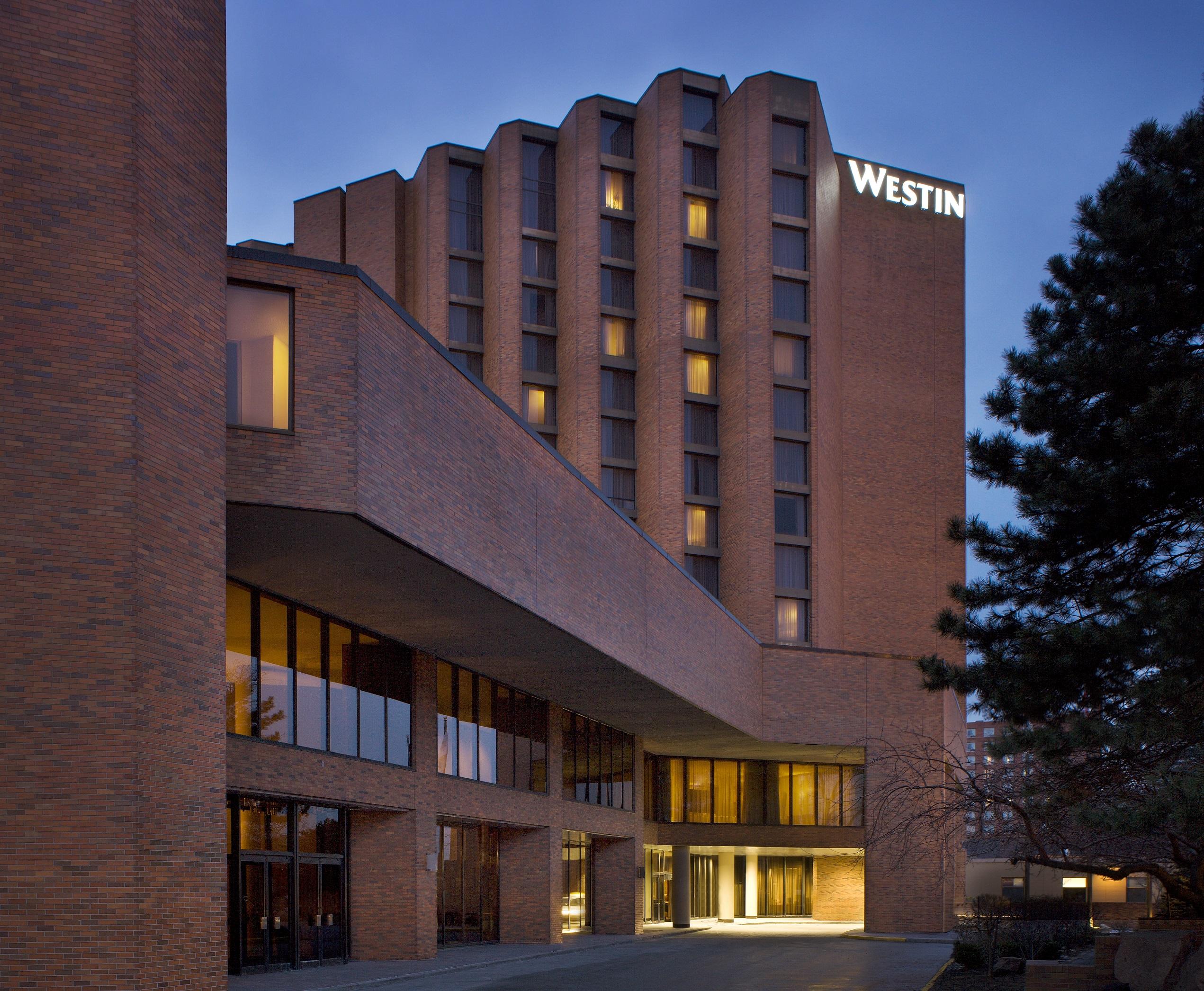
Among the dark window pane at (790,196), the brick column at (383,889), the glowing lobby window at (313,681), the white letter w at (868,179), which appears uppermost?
the white letter w at (868,179)

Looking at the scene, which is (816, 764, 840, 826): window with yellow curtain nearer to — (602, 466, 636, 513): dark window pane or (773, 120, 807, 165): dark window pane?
(602, 466, 636, 513): dark window pane

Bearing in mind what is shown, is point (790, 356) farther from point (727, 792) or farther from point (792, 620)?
point (727, 792)

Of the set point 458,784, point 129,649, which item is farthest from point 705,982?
point 129,649

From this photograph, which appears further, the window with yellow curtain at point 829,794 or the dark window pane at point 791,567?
the dark window pane at point 791,567

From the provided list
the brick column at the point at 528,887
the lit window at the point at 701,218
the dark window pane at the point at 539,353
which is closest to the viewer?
the brick column at the point at 528,887

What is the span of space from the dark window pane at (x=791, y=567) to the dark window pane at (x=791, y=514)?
669 mm

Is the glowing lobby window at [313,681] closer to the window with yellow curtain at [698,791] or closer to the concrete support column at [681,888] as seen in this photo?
the concrete support column at [681,888]

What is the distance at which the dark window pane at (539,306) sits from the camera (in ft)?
201

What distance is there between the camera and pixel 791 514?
188 feet

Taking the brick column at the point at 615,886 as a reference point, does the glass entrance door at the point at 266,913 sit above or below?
above

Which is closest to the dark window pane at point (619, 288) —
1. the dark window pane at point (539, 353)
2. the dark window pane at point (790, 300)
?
the dark window pane at point (539, 353)

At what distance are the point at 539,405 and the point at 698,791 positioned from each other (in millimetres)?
19203

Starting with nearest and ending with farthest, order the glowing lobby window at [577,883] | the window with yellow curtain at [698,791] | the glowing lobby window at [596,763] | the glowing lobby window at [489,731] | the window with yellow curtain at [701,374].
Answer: the glowing lobby window at [489,731], the glowing lobby window at [596,763], the glowing lobby window at [577,883], the window with yellow curtain at [698,791], the window with yellow curtain at [701,374]

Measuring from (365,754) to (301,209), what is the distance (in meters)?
47.1
